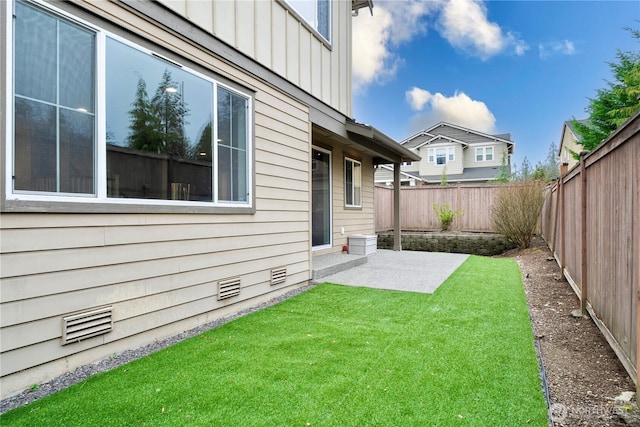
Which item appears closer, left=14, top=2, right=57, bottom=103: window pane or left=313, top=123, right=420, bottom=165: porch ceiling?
left=14, top=2, right=57, bottom=103: window pane

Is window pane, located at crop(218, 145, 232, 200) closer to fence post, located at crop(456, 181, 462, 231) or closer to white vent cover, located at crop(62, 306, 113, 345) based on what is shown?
white vent cover, located at crop(62, 306, 113, 345)

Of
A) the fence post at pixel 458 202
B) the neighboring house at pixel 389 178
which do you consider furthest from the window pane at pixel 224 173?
the neighboring house at pixel 389 178

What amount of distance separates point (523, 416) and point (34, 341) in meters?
3.02

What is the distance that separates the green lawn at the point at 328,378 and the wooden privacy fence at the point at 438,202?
911cm

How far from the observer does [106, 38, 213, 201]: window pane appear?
9.31 feet

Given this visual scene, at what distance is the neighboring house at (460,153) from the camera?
2489 cm

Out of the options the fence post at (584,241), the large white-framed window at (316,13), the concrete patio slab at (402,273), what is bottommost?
the concrete patio slab at (402,273)

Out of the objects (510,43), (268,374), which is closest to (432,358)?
(268,374)

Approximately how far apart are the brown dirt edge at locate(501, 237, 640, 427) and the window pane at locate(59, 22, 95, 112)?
3650mm

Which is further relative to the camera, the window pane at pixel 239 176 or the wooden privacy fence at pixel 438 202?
the wooden privacy fence at pixel 438 202

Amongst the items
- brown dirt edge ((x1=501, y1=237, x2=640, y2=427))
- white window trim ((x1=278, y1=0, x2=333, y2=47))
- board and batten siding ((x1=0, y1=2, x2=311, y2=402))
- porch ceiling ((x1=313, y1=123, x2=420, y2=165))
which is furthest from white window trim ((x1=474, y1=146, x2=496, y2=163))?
board and batten siding ((x1=0, y1=2, x2=311, y2=402))

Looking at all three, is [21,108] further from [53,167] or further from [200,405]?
[200,405]

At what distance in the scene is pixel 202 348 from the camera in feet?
9.83

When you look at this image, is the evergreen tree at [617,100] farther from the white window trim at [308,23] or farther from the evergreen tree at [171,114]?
the evergreen tree at [171,114]
